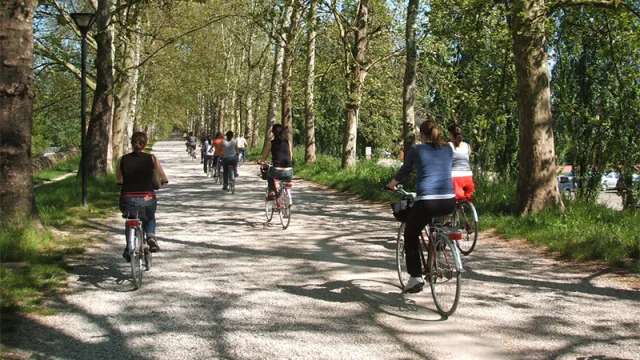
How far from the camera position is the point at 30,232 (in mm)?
8438

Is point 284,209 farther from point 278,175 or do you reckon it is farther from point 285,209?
point 278,175

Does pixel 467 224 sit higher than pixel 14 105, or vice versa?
pixel 14 105

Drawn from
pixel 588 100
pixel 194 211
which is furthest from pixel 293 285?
pixel 588 100

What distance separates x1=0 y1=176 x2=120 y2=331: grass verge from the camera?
5.98 metres

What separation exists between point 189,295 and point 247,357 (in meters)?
2.05

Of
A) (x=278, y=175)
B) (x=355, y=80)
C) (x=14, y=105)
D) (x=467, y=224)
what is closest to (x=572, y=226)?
(x=467, y=224)

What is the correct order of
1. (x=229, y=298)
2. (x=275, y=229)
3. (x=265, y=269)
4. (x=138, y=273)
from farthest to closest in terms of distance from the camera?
1. (x=275, y=229)
2. (x=265, y=269)
3. (x=138, y=273)
4. (x=229, y=298)

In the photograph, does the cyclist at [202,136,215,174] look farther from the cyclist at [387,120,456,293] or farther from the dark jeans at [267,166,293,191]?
the cyclist at [387,120,456,293]

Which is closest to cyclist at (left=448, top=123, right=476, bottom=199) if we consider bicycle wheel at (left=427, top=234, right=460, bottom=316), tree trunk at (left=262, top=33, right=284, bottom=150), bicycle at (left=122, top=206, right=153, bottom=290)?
bicycle wheel at (left=427, top=234, right=460, bottom=316)

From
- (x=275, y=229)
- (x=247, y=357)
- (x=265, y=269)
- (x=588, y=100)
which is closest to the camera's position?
(x=247, y=357)

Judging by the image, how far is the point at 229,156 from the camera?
1820 cm

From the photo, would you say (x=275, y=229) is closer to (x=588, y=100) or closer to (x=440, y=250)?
(x=440, y=250)

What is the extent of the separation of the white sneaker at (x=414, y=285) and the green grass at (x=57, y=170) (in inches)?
763

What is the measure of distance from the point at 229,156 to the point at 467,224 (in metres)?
10.3
